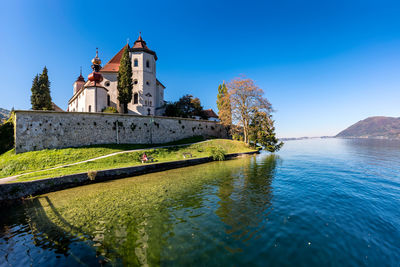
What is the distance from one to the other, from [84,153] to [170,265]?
20330 millimetres

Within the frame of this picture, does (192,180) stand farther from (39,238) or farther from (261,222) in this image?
(39,238)

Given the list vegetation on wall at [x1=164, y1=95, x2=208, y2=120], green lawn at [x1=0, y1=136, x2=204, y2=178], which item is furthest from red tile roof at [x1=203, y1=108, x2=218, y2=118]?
green lawn at [x1=0, y1=136, x2=204, y2=178]

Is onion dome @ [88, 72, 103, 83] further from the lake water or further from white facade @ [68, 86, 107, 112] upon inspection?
the lake water

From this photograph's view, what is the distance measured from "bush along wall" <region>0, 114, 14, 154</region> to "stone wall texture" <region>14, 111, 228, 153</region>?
128 inches

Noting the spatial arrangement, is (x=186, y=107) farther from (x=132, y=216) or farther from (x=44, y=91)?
(x=132, y=216)

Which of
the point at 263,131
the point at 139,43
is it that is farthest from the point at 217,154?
the point at 139,43

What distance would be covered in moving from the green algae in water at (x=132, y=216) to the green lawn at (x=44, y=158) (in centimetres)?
823

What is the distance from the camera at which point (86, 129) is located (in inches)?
875

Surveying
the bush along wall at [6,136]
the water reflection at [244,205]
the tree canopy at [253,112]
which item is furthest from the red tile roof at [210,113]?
the bush along wall at [6,136]

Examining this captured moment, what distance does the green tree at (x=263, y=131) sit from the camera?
3231 centimetres

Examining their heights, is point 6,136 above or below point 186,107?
below

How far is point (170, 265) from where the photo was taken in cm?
430

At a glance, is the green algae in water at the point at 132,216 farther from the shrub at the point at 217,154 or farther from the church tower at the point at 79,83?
the church tower at the point at 79,83

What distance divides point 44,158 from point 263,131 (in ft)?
111
